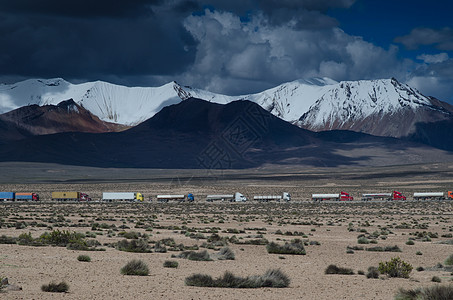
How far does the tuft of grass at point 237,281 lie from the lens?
1711 centimetres

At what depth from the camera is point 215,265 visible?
22234 millimetres

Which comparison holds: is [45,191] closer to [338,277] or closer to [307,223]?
[307,223]

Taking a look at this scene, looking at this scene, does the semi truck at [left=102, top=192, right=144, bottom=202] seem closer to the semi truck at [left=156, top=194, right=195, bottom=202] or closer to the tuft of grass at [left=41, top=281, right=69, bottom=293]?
the semi truck at [left=156, top=194, right=195, bottom=202]

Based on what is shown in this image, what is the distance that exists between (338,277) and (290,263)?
13.2 ft

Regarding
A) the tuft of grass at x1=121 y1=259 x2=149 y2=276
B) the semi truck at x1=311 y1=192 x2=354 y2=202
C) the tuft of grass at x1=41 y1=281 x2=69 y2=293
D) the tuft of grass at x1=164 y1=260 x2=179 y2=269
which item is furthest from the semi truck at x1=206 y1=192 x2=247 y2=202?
the tuft of grass at x1=41 y1=281 x2=69 y2=293

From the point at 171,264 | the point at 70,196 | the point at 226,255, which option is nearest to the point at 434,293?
the point at 171,264

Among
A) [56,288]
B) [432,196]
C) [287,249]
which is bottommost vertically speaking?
[432,196]

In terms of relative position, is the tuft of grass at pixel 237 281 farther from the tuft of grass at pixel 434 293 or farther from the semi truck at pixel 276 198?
the semi truck at pixel 276 198

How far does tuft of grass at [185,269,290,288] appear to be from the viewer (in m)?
17.1

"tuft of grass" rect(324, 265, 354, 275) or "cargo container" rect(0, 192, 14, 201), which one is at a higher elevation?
"tuft of grass" rect(324, 265, 354, 275)

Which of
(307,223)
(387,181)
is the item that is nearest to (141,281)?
(307,223)

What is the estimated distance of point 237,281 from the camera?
17250mm

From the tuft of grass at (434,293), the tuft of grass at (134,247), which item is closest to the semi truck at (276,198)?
the tuft of grass at (134,247)

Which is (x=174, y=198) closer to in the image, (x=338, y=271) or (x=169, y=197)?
(x=169, y=197)
